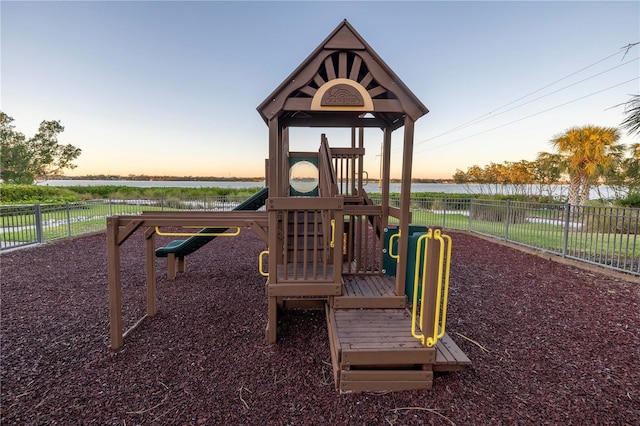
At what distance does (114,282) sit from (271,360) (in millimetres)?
2039

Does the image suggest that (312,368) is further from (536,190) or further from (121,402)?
(536,190)

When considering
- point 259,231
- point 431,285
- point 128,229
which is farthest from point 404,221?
point 128,229

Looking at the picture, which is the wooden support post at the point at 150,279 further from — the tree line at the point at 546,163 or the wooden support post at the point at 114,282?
the tree line at the point at 546,163

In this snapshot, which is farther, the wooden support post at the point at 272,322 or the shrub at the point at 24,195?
the shrub at the point at 24,195

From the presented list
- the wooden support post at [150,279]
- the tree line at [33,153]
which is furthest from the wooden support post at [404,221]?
the tree line at [33,153]

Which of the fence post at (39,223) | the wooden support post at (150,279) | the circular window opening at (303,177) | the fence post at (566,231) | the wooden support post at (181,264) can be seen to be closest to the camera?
the wooden support post at (150,279)

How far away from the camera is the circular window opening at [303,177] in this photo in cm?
643

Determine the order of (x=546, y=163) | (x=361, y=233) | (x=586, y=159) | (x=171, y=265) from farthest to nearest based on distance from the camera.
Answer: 1. (x=546, y=163)
2. (x=586, y=159)
3. (x=171, y=265)
4. (x=361, y=233)

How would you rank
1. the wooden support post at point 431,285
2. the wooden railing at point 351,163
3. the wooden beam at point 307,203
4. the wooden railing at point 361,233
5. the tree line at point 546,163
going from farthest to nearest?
the tree line at point 546,163, the wooden railing at point 351,163, the wooden railing at point 361,233, the wooden beam at point 307,203, the wooden support post at point 431,285

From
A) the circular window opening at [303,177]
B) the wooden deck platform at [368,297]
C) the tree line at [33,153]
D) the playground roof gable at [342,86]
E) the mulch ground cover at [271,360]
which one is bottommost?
the mulch ground cover at [271,360]

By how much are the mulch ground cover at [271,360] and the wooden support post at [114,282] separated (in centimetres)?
18

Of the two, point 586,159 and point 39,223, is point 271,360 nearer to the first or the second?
point 39,223

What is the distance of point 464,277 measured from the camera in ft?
19.7

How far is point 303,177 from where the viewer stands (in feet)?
21.6
